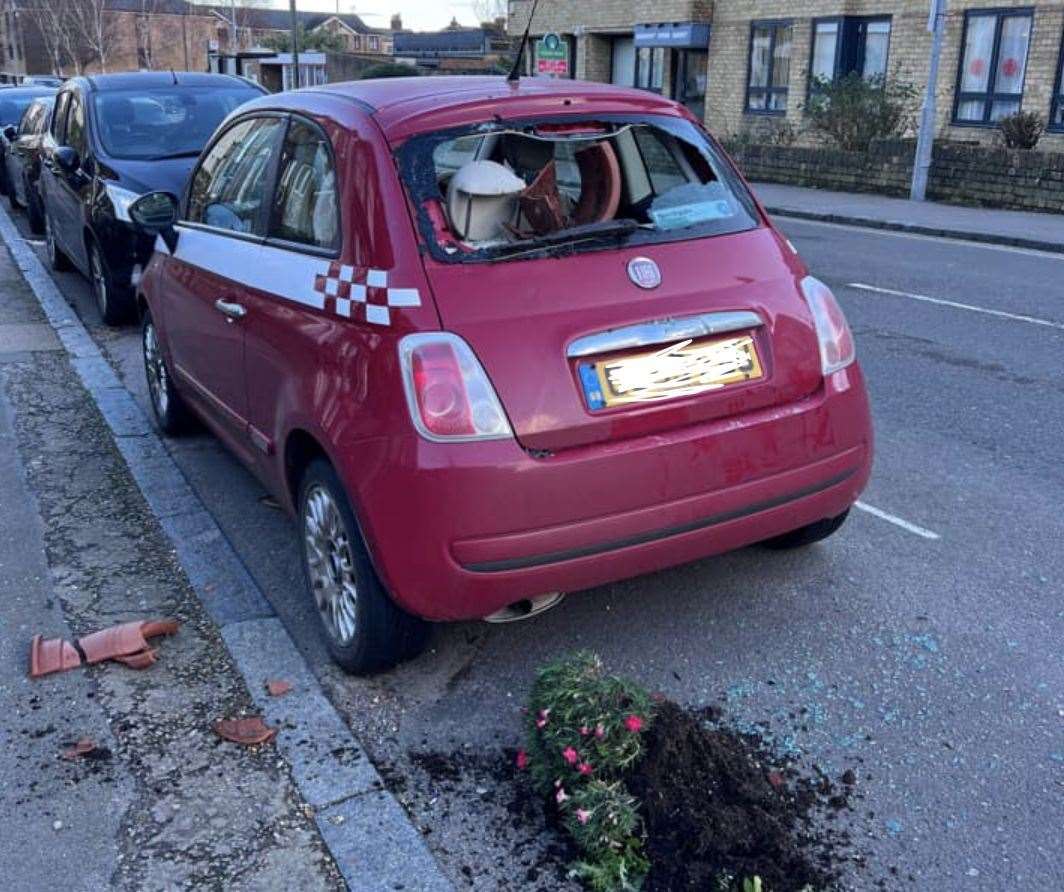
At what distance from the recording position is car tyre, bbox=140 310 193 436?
19.1 ft

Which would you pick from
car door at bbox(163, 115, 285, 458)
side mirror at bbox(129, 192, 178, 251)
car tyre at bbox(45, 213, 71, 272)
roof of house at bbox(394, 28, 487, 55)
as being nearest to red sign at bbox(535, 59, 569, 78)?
car tyre at bbox(45, 213, 71, 272)

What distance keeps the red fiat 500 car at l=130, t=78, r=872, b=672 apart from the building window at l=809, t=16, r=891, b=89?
23073mm

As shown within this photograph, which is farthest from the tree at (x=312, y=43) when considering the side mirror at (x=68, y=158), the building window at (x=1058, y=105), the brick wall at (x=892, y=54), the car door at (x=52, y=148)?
the side mirror at (x=68, y=158)

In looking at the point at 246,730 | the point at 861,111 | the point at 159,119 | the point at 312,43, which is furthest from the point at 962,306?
the point at 312,43

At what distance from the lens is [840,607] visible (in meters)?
4.05

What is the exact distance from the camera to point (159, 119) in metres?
9.47

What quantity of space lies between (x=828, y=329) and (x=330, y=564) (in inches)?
69.6

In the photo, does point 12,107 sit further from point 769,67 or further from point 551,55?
point 769,67

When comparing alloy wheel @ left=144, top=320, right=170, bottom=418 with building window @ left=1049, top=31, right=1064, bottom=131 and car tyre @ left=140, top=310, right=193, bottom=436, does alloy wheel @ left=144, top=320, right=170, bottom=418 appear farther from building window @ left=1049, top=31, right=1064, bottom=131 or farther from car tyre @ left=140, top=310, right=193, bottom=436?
building window @ left=1049, top=31, right=1064, bottom=131

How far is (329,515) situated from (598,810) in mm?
1350

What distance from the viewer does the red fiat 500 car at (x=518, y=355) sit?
3146mm

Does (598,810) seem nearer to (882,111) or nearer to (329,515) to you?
(329,515)

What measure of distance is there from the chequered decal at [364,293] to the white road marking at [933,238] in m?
11.7

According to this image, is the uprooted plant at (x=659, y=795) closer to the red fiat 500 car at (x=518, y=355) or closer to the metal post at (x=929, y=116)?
the red fiat 500 car at (x=518, y=355)
